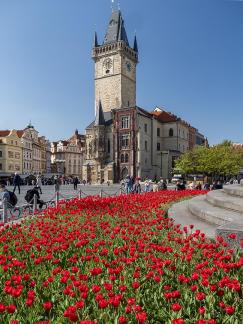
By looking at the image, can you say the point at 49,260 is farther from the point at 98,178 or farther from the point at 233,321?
the point at 98,178

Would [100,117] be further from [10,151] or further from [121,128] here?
[10,151]

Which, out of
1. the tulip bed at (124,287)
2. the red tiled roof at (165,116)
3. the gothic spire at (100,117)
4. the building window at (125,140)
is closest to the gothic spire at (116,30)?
the gothic spire at (100,117)

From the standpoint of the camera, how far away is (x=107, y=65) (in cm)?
7894

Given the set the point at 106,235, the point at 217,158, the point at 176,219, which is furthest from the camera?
the point at 217,158

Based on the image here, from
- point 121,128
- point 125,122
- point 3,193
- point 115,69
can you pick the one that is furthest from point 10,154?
point 3,193

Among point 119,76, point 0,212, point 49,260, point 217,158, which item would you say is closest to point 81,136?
point 119,76

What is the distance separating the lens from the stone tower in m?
76.9

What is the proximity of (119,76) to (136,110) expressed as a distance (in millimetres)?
11136

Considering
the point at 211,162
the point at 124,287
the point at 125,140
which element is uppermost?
the point at 125,140

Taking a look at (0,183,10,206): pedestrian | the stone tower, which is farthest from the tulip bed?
the stone tower

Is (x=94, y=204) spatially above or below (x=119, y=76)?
below

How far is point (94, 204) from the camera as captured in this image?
12758 millimetres

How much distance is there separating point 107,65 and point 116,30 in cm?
938

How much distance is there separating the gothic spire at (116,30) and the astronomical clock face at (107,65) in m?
4.67
